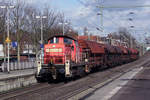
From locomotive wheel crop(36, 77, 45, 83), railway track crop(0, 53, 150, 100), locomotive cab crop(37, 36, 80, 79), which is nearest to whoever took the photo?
railway track crop(0, 53, 150, 100)

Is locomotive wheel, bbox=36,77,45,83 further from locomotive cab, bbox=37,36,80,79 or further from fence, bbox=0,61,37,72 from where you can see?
fence, bbox=0,61,37,72

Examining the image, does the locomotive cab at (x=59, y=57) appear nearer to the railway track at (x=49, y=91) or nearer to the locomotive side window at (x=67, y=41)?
the locomotive side window at (x=67, y=41)

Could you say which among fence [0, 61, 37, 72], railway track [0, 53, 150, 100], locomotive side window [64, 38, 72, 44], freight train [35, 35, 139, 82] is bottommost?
railway track [0, 53, 150, 100]

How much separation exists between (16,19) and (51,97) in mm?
27812

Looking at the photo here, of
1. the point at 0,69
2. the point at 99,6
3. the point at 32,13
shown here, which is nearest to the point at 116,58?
the point at 99,6

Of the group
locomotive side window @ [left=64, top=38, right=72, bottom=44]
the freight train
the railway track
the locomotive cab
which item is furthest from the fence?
the railway track

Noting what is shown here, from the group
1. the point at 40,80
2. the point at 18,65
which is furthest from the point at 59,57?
the point at 18,65

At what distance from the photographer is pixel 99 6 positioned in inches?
1264

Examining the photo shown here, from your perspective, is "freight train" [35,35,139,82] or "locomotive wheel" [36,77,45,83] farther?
"locomotive wheel" [36,77,45,83]

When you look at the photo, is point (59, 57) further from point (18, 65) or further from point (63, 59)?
point (18, 65)

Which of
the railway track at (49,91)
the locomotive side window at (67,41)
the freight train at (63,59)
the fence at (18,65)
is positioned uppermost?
the locomotive side window at (67,41)

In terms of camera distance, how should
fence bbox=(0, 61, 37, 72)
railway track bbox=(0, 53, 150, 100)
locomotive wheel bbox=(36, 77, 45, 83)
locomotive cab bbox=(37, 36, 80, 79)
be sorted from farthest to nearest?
fence bbox=(0, 61, 37, 72) → locomotive wheel bbox=(36, 77, 45, 83) → locomotive cab bbox=(37, 36, 80, 79) → railway track bbox=(0, 53, 150, 100)

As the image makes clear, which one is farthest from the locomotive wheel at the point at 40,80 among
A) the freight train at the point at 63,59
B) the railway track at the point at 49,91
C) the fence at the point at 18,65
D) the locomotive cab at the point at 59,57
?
the fence at the point at 18,65

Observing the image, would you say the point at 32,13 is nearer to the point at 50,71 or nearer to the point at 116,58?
the point at 116,58
